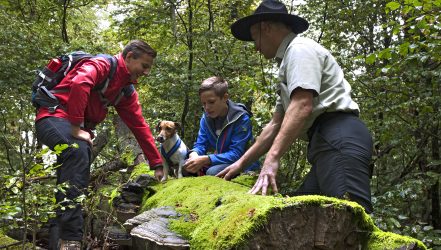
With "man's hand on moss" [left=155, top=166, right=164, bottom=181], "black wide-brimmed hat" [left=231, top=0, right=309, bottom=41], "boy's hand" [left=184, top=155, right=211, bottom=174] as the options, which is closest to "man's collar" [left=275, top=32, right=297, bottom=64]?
"black wide-brimmed hat" [left=231, top=0, right=309, bottom=41]

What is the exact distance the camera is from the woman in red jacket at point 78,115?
3.23 m

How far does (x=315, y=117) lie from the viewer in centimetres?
298

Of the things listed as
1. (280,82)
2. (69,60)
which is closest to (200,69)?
(69,60)

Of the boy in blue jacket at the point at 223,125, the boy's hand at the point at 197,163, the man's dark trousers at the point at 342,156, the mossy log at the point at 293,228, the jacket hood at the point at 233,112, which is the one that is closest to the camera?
the mossy log at the point at 293,228

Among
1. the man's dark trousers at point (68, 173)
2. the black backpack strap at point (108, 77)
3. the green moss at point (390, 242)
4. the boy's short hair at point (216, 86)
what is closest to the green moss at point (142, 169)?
the boy's short hair at point (216, 86)

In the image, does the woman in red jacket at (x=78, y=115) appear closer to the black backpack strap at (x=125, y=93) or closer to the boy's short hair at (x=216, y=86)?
the black backpack strap at (x=125, y=93)

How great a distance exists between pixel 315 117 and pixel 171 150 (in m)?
2.52

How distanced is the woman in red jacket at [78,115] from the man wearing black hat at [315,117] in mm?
1392

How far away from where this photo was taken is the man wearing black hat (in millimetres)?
2689

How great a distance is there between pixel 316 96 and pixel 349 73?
189 inches

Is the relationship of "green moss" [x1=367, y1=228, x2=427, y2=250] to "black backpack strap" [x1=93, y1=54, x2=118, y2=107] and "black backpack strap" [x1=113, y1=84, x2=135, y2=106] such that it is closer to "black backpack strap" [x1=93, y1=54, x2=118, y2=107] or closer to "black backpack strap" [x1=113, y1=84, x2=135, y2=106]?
"black backpack strap" [x1=93, y1=54, x2=118, y2=107]

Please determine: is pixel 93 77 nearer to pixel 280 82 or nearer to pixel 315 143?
pixel 280 82

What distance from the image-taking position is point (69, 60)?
12.9ft

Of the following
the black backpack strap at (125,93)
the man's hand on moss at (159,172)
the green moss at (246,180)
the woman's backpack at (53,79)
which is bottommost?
the man's hand on moss at (159,172)
